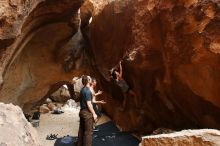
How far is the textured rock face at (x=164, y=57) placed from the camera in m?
6.62

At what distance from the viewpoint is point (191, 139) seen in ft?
11.1

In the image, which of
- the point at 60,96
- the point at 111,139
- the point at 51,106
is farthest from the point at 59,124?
the point at 60,96

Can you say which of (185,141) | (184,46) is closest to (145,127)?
(184,46)

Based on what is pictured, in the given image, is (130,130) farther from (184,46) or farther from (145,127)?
(184,46)

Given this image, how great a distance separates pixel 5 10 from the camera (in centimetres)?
621

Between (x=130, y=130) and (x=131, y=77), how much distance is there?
1836 mm

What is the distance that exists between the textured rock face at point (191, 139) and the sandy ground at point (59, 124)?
24.0 feet

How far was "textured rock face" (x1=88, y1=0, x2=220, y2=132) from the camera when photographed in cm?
662

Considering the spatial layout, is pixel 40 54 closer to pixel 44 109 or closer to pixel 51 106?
pixel 44 109

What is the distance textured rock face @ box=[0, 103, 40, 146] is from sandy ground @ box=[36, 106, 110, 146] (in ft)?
25.2

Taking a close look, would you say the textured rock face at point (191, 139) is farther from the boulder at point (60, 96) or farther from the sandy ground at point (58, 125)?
the boulder at point (60, 96)

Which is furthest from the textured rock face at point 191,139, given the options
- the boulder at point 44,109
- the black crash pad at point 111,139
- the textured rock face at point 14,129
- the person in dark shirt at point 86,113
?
the boulder at point 44,109

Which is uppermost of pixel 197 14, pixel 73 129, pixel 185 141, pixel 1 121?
pixel 197 14

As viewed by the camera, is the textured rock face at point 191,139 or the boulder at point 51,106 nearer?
the textured rock face at point 191,139
